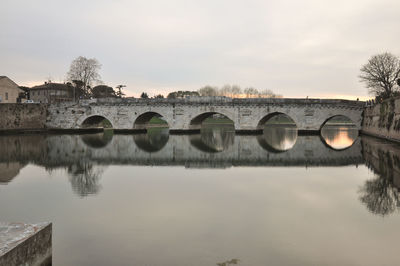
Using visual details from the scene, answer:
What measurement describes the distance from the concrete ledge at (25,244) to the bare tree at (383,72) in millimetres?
41271

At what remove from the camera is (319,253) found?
231 inches

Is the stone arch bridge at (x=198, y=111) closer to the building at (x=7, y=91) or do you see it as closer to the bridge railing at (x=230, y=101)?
the bridge railing at (x=230, y=101)

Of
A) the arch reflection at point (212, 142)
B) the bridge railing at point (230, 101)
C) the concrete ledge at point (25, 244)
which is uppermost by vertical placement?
the bridge railing at point (230, 101)

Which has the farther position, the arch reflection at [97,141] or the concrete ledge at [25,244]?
the arch reflection at [97,141]

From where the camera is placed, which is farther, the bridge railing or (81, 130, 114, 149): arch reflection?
the bridge railing

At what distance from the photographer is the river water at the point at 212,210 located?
5.92 metres

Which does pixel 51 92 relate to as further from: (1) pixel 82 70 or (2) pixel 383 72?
(2) pixel 383 72

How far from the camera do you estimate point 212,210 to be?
8.55m

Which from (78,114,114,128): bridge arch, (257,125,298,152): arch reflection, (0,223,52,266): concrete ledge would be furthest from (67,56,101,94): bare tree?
(0,223,52,266): concrete ledge

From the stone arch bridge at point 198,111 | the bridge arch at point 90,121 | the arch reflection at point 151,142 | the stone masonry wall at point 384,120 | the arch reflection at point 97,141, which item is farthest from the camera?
the bridge arch at point 90,121

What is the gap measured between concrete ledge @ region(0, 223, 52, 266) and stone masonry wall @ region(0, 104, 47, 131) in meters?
38.7

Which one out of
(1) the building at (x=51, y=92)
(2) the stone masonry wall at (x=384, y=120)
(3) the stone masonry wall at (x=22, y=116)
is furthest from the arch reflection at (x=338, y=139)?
(1) the building at (x=51, y=92)

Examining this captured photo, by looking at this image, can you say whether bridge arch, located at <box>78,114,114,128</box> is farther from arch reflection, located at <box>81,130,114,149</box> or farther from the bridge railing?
arch reflection, located at <box>81,130,114,149</box>

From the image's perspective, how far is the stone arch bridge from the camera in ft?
118
